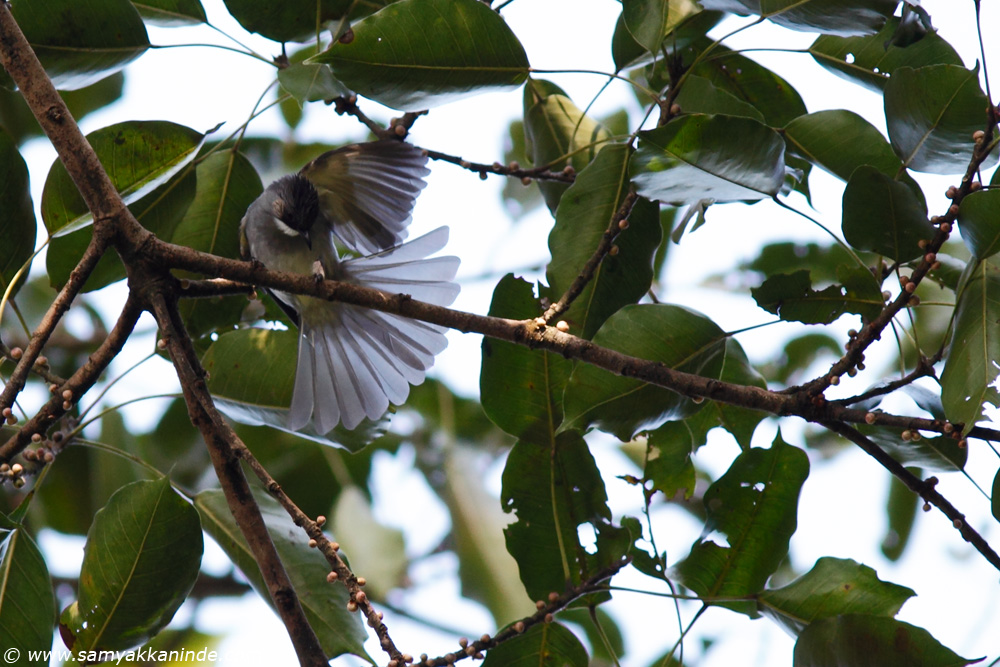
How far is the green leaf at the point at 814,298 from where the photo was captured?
5.37 ft

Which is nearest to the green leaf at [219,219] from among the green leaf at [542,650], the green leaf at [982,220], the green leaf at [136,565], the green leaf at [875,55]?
the green leaf at [136,565]

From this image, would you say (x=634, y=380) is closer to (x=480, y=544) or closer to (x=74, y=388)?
(x=74, y=388)

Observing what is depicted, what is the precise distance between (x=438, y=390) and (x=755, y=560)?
1804 mm

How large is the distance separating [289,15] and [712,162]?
100 centimetres

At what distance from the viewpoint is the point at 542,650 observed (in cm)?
188

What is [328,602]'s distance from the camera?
192 centimetres

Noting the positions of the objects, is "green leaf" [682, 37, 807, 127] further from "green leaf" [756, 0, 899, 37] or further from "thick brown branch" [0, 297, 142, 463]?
"thick brown branch" [0, 297, 142, 463]

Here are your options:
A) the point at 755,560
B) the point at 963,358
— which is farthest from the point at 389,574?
the point at 963,358

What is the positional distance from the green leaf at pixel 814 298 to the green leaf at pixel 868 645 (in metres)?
0.56

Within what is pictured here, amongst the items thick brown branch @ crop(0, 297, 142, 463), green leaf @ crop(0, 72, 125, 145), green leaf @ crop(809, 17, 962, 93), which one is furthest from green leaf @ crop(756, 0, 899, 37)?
green leaf @ crop(0, 72, 125, 145)

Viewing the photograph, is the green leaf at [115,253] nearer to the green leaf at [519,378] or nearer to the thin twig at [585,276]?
the green leaf at [519,378]

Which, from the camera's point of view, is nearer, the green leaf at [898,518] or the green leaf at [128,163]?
the green leaf at [128,163]

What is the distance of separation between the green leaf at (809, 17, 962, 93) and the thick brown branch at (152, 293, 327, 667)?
152 cm

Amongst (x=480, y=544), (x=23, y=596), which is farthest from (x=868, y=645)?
(x=23, y=596)
